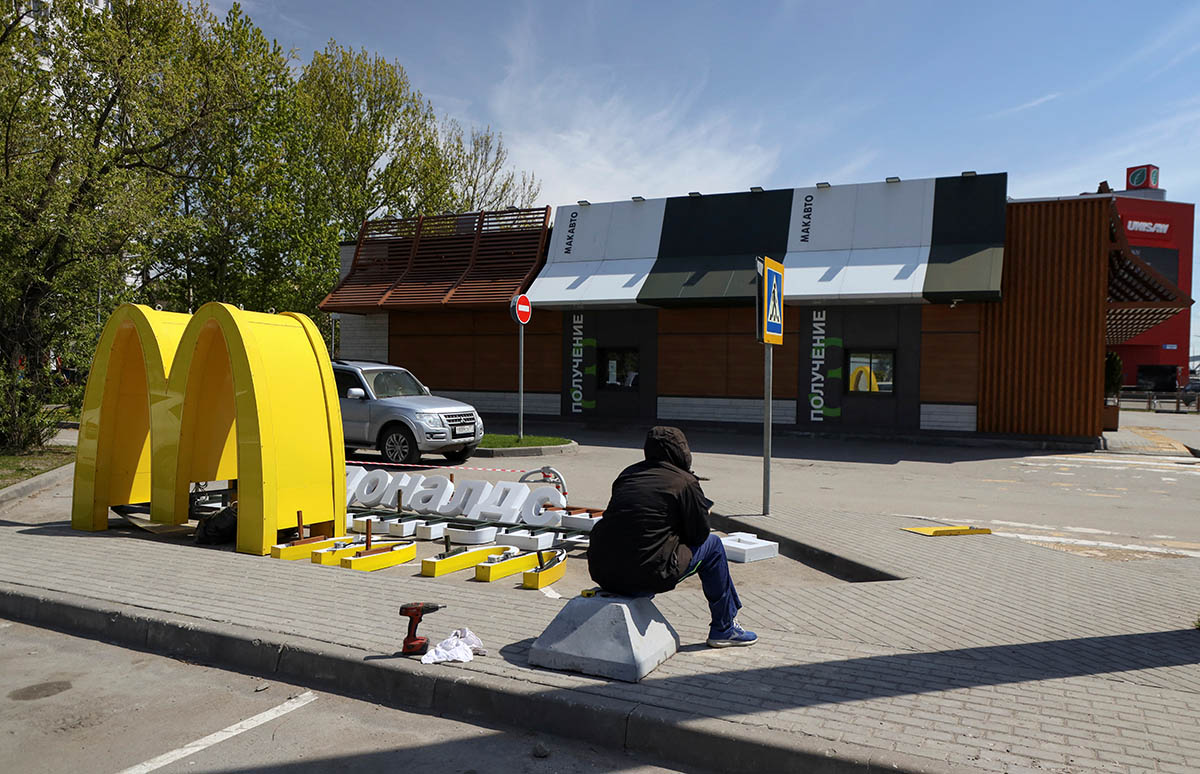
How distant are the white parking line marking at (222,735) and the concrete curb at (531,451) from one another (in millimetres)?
12116

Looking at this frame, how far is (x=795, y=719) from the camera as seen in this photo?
3.79 metres

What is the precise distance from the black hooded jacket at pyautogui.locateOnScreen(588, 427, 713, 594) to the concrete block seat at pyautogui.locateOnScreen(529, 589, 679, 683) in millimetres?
132

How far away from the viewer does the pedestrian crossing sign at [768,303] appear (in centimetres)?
937

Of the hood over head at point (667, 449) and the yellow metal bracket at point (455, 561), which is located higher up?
the hood over head at point (667, 449)

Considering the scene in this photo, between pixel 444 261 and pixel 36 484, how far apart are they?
1524cm

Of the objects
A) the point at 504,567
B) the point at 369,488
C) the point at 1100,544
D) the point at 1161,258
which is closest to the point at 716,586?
the point at 504,567

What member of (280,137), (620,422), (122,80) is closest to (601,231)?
(620,422)

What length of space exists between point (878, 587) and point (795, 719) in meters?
2.97

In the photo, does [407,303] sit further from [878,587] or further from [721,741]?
[721,741]

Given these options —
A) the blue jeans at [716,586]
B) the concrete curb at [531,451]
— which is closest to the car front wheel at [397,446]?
the concrete curb at [531,451]

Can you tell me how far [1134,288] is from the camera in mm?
21828

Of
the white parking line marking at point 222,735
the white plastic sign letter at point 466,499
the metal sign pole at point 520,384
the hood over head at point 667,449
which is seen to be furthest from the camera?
the metal sign pole at point 520,384

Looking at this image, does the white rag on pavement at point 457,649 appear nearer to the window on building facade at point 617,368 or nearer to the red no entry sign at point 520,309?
the red no entry sign at point 520,309

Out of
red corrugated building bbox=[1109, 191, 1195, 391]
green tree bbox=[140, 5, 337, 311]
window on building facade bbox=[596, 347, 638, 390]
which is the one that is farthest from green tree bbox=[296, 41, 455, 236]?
red corrugated building bbox=[1109, 191, 1195, 391]
